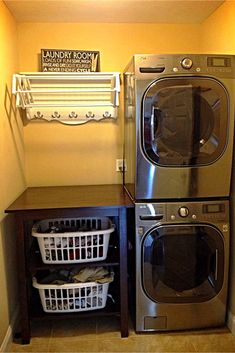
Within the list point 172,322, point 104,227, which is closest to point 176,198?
point 104,227

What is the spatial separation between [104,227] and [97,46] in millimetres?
1473

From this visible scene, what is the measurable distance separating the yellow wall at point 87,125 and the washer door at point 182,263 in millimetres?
833

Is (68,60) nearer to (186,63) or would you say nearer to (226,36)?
(186,63)

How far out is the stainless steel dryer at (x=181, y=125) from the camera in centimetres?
189

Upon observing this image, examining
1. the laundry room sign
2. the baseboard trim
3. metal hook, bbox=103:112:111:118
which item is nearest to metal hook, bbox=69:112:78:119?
metal hook, bbox=103:112:111:118

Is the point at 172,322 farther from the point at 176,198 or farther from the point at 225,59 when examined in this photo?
the point at 225,59

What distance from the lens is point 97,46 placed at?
254cm

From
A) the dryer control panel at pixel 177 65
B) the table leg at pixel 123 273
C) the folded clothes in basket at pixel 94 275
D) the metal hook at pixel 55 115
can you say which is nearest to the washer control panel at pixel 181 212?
the table leg at pixel 123 273

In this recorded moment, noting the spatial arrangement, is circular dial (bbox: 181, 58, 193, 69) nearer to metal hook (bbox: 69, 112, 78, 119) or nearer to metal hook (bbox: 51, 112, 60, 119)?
metal hook (bbox: 69, 112, 78, 119)

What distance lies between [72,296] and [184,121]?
140cm

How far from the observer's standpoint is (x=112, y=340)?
6.86 ft

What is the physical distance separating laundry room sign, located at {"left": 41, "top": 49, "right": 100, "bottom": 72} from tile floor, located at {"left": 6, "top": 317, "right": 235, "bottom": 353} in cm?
197

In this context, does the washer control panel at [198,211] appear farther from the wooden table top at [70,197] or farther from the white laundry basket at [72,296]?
the white laundry basket at [72,296]

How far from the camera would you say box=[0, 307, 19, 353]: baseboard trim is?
194 centimetres
